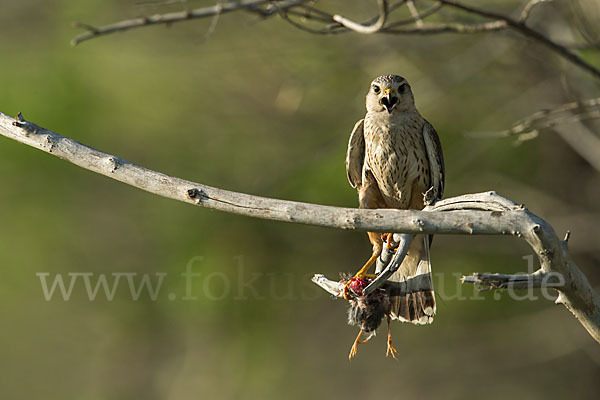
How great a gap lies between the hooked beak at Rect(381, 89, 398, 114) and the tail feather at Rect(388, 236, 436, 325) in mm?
670

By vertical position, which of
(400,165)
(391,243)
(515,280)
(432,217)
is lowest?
(515,280)

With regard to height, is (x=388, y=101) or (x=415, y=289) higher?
(x=388, y=101)

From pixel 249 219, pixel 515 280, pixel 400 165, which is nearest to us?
pixel 515 280

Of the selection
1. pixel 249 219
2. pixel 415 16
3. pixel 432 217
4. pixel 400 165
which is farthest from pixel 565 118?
pixel 249 219

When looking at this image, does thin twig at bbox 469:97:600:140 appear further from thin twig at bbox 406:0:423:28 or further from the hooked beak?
thin twig at bbox 406:0:423:28

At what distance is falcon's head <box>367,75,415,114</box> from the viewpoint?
3.55 meters

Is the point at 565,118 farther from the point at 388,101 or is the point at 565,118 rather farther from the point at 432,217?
the point at 432,217

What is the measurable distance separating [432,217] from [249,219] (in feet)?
16.9

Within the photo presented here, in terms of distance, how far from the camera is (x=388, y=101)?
3549 mm

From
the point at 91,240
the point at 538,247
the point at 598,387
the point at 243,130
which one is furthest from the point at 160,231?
the point at 538,247

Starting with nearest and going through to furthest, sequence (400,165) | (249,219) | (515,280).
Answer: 1. (515,280)
2. (400,165)
3. (249,219)

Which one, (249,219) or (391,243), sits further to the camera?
(249,219)

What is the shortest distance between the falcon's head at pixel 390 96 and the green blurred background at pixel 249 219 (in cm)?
148

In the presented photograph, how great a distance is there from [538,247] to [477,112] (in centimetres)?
399
